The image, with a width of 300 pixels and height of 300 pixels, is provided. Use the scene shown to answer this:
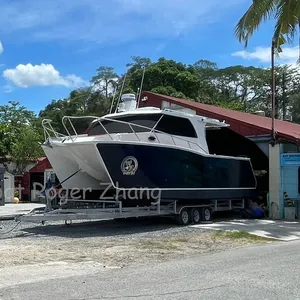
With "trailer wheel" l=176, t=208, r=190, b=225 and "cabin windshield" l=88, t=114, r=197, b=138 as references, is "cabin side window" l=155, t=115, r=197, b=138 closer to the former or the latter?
"cabin windshield" l=88, t=114, r=197, b=138

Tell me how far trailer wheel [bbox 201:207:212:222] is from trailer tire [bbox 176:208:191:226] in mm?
890

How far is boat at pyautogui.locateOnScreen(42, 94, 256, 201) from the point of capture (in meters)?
14.0

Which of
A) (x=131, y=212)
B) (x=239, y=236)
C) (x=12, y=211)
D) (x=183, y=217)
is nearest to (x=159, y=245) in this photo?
(x=239, y=236)

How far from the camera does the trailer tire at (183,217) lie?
15891 millimetres

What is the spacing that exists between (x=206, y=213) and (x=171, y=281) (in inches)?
373

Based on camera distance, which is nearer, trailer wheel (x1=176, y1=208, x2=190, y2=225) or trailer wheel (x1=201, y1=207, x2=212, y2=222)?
trailer wheel (x1=176, y1=208, x2=190, y2=225)

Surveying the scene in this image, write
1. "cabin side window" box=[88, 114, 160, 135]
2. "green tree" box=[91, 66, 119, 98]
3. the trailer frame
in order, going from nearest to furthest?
the trailer frame < "cabin side window" box=[88, 114, 160, 135] < "green tree" box=[91, 66, 119, 98]

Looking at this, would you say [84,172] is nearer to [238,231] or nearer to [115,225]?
[115,225]

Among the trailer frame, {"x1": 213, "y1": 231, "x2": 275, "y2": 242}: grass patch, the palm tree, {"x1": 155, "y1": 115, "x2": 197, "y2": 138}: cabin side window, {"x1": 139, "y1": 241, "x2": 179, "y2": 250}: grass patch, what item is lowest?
{"x1": 213, "y1": 231, "x2": 275, "y2": 242}: grass patch

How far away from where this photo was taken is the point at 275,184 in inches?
728

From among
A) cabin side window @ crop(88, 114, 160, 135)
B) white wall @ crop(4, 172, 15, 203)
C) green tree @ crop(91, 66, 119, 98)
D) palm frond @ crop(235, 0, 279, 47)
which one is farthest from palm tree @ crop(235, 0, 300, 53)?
green tree @ crop(91, 66, 119, 98)

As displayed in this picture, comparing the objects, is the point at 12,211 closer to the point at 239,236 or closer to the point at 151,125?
the point at 151,125

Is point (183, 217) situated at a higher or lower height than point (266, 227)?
higher

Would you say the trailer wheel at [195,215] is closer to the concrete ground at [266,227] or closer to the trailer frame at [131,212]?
the trailer frame at [131,212]
